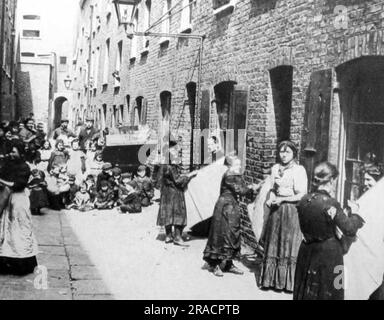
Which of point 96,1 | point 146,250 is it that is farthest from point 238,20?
point 96,1

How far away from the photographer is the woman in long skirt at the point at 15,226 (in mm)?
6168

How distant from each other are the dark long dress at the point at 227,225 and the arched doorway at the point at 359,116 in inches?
50.7

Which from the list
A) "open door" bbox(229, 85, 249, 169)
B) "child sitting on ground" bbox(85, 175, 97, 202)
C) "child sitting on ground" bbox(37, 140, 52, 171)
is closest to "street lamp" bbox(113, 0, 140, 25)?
"child sitting on ground" bbox(85, 175, 97, 202)

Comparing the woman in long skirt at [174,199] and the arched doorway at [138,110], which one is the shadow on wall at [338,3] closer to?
the woman in long skirt at [174,199]

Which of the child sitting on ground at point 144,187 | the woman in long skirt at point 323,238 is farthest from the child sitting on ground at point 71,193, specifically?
the woman in long skirt at point 323,238

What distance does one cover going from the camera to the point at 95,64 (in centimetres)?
2642

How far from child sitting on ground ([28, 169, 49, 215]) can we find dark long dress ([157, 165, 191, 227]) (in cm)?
345

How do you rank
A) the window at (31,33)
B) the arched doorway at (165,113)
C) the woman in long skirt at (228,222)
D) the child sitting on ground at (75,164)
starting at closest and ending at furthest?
the woman in long skirt at (228,222) → the child sitting on ground at (75,164) → the arched doorway at (165,113) → the window at (31,33)

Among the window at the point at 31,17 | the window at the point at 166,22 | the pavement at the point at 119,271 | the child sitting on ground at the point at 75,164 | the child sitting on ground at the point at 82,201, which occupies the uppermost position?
the window at the point at 31,17

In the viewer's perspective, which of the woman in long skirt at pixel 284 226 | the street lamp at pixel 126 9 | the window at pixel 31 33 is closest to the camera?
the woman in long skirt at pixel 284 226

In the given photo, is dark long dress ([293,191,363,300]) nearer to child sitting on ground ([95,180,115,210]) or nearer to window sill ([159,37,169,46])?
child sitting on ground ([95,180,115,210])

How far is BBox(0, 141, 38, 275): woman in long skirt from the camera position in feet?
20.2
